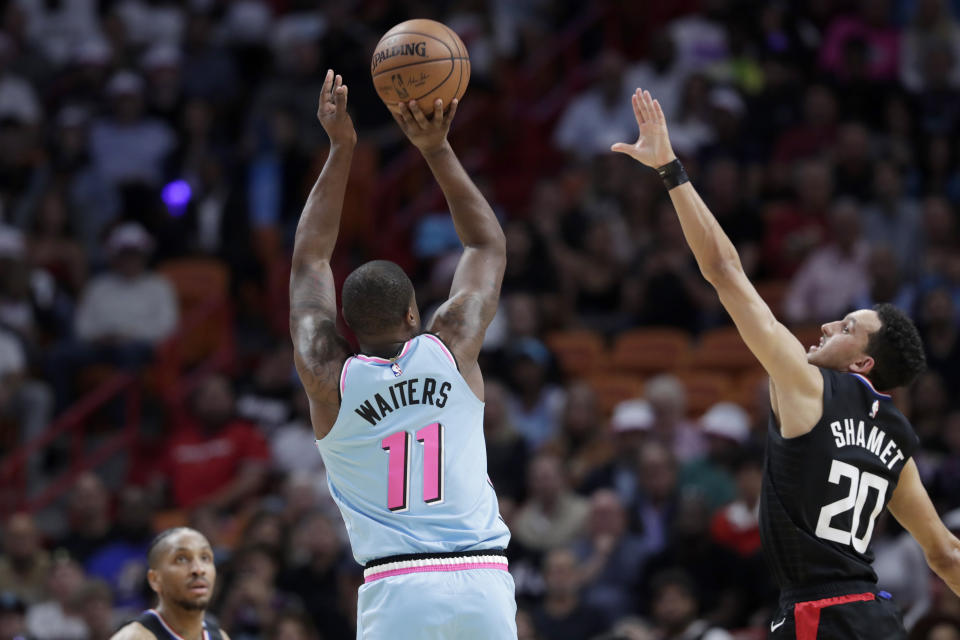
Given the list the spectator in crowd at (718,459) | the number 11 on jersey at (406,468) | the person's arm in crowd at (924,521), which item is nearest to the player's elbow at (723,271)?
the person's arm in crowd at (924,521)

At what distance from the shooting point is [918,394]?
35.4 ft

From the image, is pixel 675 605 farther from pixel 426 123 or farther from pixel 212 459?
pixel 212 459

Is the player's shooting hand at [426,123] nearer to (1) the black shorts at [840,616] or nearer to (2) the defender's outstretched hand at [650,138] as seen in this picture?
(2) the defender's outstretched hand at [650,138]

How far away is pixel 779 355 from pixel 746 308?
0.75 feet

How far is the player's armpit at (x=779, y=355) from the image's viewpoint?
18.1 feet

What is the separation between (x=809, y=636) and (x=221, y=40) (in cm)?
1364

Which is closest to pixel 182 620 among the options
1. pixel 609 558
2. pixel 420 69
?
pixel 420 69

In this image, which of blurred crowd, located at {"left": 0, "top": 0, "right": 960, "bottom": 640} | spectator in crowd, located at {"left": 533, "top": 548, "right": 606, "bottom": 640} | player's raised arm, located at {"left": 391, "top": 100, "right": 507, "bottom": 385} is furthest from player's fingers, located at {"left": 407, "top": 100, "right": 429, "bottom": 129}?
spectator in crowd, located at {"left": 533, "top": 548, "right": 606, "bottom": 640}

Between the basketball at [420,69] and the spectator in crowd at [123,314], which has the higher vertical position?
Answer: the spectator in crowd at [123,314]

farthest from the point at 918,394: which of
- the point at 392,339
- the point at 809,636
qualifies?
the point at 392,339

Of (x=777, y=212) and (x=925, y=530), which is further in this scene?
(x=777, y=212)

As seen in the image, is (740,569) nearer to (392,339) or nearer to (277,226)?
(392,339)

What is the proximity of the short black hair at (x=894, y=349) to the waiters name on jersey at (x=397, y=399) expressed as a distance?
1.86 metres

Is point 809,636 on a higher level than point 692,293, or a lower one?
lower
